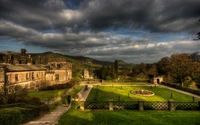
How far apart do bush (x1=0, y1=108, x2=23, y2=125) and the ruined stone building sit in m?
18.3

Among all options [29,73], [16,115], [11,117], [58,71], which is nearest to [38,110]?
[16,115]

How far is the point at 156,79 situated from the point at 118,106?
1538 inches

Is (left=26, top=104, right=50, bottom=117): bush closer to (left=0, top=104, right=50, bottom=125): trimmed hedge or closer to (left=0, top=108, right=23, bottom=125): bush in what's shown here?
(left=0, top=104, right=50, bottom=125): trimmed hedge

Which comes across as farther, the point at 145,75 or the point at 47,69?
the point at 145,75

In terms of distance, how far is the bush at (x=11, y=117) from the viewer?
11875 millimetres

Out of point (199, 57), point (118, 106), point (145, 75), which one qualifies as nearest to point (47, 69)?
point (118, 106)

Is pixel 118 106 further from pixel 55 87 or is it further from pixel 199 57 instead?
pixel 199 57

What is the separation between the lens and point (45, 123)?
1291cm

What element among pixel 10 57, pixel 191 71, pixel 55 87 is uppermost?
pixel 10 57

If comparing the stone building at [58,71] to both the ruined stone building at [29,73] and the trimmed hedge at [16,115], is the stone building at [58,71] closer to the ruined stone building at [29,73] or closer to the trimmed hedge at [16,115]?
the ruined stone building at [29,73]

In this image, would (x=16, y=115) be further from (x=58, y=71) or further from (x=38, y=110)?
(x=58, y=71)

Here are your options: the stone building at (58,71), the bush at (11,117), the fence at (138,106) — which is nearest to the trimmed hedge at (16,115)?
the bush at (11,117)

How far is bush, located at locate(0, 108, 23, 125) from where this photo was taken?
39.0 feet

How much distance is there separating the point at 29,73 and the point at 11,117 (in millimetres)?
28107
